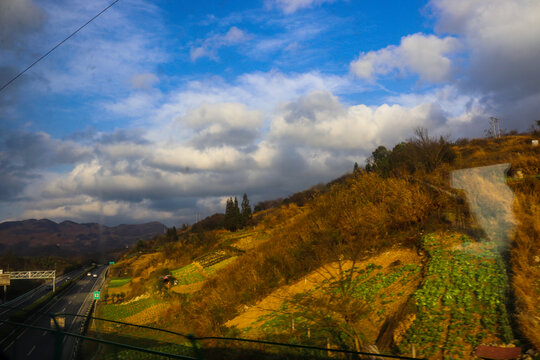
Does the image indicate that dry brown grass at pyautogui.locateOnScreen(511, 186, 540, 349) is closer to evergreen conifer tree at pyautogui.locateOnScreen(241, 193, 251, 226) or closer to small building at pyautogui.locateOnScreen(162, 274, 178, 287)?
small building at pyautogui.locateOnScreen(162, 274, 178, 287)

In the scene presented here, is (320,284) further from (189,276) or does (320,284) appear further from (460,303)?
(189,276)

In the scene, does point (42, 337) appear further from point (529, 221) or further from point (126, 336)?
point (529, 221)

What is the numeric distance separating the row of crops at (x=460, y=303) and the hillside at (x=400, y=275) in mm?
28

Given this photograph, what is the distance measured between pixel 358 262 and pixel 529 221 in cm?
712

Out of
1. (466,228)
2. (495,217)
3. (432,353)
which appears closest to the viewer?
(432,353)

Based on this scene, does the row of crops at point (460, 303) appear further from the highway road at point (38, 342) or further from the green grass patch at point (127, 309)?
the green grass patch at point (127, 309)

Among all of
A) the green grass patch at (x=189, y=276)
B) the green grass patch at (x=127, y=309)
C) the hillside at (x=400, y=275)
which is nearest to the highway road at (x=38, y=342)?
the hillside at (x=400, y=275)

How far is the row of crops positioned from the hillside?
0.09 ft

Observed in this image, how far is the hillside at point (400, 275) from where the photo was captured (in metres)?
8.28

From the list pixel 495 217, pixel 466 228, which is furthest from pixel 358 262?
pixel 495 217

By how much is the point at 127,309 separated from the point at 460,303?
1518 inches

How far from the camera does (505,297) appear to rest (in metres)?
8.44

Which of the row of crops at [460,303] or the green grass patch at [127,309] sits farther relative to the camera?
the green grass patch at [127,309]

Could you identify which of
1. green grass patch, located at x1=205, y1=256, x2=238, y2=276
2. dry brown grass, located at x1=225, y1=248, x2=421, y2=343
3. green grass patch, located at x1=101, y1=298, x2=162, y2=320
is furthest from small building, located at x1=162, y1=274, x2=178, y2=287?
dry brown grass, located at x1=225, y1=248, x2=421, y2=343
